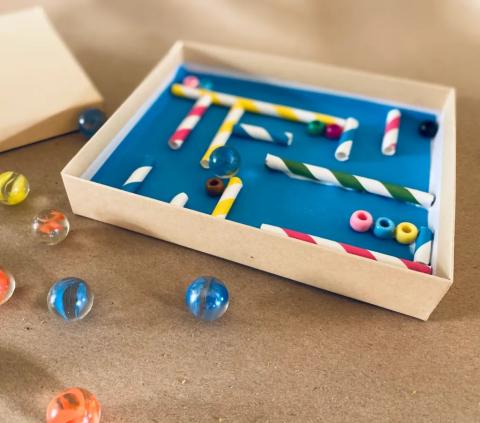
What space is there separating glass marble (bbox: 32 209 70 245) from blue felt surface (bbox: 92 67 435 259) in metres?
0.18

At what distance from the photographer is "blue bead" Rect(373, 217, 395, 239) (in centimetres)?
128

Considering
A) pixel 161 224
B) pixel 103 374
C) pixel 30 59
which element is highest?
pixel 30 59

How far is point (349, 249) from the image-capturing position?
122 cm

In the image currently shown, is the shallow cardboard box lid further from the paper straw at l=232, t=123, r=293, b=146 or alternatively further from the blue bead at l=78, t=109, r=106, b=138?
the paper straw at l=232, t=123, r=293, b=146

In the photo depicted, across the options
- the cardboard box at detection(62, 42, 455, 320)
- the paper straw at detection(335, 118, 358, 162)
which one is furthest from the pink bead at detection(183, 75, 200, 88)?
the paper straw at detection(335, 118, 358, 162)

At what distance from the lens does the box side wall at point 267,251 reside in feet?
3.68

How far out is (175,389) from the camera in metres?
1.06

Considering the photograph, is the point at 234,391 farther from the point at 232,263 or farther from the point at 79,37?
the point at 79,37

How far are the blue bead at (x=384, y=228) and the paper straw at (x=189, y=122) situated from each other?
643 millimetres

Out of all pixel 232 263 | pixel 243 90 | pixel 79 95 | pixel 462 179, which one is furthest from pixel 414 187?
pixel 79 95

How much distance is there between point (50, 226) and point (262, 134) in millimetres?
687

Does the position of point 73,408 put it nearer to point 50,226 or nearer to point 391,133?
point 50,226

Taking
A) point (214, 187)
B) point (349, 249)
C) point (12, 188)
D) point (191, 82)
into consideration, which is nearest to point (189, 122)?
point (191, 82)

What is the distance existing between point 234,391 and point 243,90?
3.64 feet
